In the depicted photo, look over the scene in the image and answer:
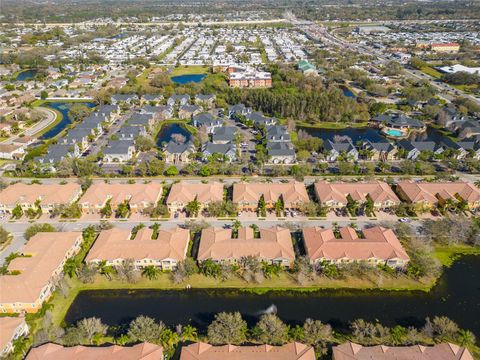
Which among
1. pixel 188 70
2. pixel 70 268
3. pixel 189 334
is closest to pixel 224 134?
pixel 70 268

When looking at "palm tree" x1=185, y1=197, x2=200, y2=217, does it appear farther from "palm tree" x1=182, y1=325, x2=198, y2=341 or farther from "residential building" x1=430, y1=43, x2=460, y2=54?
"residential building" x1=430, y1=43, x2=460, y2=54

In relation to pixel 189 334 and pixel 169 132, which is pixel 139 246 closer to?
pixel 189 334

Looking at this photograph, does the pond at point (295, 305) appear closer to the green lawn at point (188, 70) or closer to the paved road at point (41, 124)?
the paved road at point (41, 124)

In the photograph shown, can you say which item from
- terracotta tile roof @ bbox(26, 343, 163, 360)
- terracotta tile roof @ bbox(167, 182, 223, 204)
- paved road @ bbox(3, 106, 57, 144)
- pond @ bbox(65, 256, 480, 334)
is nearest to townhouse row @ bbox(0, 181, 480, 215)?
terracotta tile roof @ bbox(167, 182, 223, 204)

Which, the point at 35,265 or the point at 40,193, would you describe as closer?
the point at 35,265

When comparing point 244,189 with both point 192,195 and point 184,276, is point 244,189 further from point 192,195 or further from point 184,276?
point 184,276
